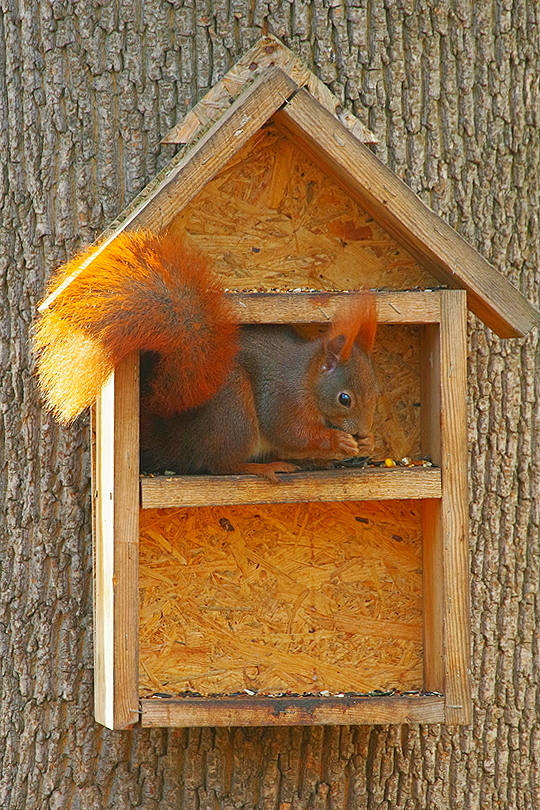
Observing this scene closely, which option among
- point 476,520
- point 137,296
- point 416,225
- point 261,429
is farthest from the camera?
point 476,520

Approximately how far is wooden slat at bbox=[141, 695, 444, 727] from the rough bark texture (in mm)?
353

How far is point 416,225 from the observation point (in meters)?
2.05

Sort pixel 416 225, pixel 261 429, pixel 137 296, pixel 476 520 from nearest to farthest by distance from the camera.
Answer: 1. pixel 137 296
2. pixel 416 225
3. pixel 261 429
4. pixel 476 520

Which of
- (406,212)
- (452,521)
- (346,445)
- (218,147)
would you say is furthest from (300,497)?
(218,147)

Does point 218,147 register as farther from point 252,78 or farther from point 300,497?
point 300,497

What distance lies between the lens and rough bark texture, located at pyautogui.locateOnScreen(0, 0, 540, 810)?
91.1 inches

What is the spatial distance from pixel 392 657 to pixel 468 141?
1.19m

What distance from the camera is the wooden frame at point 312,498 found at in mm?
1970

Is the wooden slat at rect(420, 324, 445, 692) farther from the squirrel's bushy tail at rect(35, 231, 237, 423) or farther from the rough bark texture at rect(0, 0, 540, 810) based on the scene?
the squirrel's bushy tail at rect(35, 231, 237, 423)

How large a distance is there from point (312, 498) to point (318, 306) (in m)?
0.38

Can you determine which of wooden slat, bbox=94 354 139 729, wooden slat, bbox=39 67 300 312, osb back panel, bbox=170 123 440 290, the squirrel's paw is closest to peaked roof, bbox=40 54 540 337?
wooden slat, bbox=39 67 300 312

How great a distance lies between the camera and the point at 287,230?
2.26 m

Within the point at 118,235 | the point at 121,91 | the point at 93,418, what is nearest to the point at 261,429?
the point at 93,418

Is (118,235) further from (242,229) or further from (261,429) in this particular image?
(261,429)
